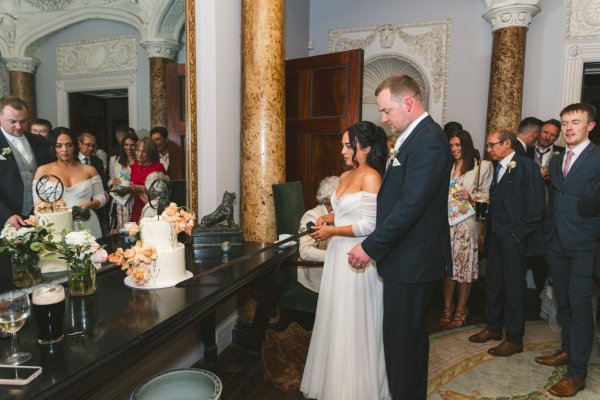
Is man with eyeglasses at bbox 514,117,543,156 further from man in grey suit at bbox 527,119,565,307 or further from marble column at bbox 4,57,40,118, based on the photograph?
marble column at bbox 4,57,40,118

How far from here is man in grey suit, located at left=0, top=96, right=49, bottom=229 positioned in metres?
1.77

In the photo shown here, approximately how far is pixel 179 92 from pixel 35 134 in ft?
4.01

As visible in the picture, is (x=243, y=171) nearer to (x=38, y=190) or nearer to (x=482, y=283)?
(x=38, y=190)

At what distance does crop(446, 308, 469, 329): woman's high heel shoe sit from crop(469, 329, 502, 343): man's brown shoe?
309mm

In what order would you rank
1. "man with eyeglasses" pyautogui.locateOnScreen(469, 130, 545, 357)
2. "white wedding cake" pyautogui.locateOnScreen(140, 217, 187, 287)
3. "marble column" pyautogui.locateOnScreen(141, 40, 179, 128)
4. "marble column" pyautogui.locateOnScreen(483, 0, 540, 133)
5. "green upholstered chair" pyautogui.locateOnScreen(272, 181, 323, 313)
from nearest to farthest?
"white wedding cake" pyautogui.locateOnScreen(140, 217, 187, 287), "marble column" pyautogui.locateOnScreen(141, 40, 179, 128), "green upholstered chair" pyautogui.locateOnScreen(272, 181, 323, 313), "man with eyeglasses" pyautogui.locateOnScreen(469, 130, 545, 357), "marble column" pyautogui.locateOnScreen(483, 0, 540, 133)

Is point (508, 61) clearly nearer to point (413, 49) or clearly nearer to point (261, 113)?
point (413, 49)

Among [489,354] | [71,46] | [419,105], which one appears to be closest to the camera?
[71,46]

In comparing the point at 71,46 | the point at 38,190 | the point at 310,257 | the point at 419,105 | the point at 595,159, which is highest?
the point at 71,46

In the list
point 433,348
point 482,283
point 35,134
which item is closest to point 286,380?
point 433,348

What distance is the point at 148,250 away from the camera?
194cm

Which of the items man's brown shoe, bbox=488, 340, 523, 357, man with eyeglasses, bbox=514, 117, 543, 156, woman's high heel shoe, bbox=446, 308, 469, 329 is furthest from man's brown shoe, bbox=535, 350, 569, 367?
man with eyeglasses, bbox=514, 117, 543, 156

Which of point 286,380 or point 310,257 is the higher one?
point 310,257

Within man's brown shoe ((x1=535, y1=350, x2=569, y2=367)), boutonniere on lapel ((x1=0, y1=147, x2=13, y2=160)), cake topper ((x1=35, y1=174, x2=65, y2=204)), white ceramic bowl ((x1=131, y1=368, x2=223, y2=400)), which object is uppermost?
boutonniere on lapel ((x1=0, y1=147, x2=13, y2=160))

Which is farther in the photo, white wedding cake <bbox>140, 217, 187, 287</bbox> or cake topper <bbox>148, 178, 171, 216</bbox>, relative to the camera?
cake topper <bbox>148, 178, 171, 216</bbox>
